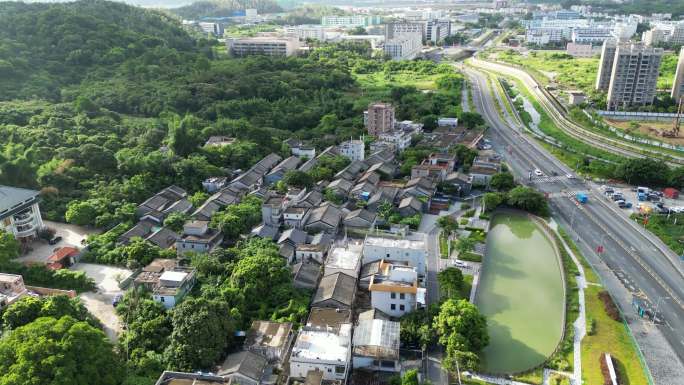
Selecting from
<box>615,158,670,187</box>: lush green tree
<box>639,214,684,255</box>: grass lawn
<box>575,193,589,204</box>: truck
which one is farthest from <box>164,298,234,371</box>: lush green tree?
<box>615,158,670,187</box>: lush green tree

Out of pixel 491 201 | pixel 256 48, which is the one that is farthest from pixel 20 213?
pixel 256 48

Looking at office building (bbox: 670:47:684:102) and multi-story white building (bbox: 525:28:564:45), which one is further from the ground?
multi-story white building (bbox: 525:28:564:45)

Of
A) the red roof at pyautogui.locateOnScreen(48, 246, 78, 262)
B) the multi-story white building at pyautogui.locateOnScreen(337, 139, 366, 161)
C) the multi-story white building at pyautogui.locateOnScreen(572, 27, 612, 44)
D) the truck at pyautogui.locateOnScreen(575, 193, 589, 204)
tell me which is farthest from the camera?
the multi-story white building at pyautogui.locateOnScreen(572, 27, 612, 44)

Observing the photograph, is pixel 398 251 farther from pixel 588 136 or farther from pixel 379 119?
pixel 588 136

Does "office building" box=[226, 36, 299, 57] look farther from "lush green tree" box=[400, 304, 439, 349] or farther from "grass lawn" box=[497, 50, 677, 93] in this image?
"lush green tree" box=[400, 304, 439, 349]

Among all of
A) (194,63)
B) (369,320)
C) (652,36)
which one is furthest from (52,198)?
(652,36)

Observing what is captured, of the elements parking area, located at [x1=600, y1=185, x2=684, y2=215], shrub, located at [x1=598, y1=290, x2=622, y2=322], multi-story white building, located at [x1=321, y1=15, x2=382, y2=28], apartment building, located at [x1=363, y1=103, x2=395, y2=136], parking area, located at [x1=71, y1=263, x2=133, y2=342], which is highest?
multi-story white building, located at [x1=321, y1=15, x2=382, y2=28]

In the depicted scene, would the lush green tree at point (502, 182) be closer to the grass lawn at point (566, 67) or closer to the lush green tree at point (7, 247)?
the lush green tree at point (7, 247)
